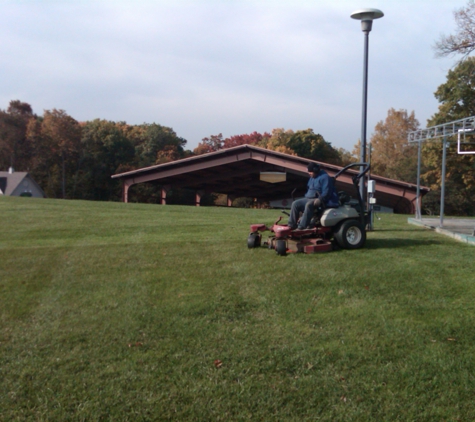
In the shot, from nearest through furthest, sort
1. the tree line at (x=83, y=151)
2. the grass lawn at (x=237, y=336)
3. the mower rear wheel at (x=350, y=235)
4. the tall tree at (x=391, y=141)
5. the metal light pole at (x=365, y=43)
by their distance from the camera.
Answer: the grass lawn at (x=237, y=336), the mower rear wheel at (x=350, y=235), the metal light pole at (x=365, y=43), the tree line at (x=83, y=151), the tall tree at (x=391, y=141)

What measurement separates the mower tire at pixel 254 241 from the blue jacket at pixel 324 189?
120 cm

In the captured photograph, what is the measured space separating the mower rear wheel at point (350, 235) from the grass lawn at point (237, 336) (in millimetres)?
371

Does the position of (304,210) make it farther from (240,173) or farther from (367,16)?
(240,173)

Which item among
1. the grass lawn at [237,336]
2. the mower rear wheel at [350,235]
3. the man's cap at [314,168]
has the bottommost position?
the grass lawn at [237,336]

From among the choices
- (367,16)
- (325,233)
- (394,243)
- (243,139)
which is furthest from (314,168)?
(243,139)

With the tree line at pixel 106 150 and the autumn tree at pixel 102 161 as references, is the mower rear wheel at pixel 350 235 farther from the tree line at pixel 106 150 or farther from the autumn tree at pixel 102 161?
the autumn tree at pixel 102 161

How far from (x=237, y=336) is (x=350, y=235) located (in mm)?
4514

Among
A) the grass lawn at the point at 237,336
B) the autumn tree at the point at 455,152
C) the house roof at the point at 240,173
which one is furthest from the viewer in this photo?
the autumn tree at the point at 455,152

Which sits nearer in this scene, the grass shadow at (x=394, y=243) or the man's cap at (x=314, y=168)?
the man's cap at (x=314, y=168)

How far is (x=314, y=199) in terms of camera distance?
30.5ft

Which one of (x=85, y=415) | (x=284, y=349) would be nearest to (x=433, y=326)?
(x=284, y=349)

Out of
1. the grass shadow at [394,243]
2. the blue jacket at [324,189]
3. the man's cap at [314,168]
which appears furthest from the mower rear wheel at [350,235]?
the man's cap at [314,168]

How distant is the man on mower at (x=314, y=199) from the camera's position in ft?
30.2

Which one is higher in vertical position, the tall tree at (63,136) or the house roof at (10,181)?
the tall tree at (63,136)
